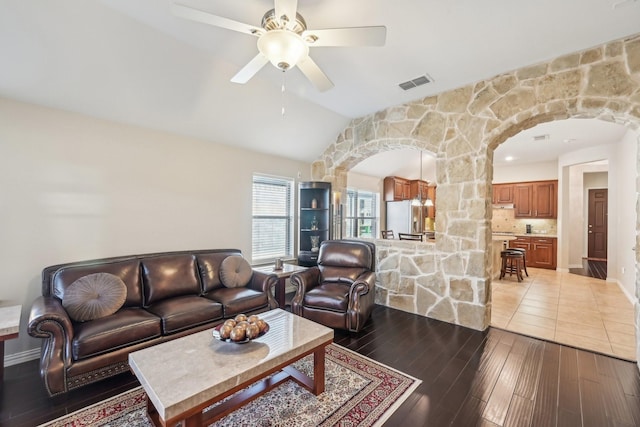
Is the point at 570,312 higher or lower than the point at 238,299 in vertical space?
lower

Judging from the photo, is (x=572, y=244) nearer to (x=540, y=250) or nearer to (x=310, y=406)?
(x=540, y=250)

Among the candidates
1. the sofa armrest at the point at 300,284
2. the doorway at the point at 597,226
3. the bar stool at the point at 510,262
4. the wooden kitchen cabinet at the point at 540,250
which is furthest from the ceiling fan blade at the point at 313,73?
the doorway at the point at 597,226

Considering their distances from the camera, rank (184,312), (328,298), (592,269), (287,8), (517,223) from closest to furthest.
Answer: (287,8), (184,312), (328,298), (592,269), (517,223)

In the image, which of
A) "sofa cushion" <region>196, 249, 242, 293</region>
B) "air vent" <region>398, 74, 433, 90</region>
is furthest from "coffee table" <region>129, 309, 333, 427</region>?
"air vent" <region>398, 74, 433, 90</region>

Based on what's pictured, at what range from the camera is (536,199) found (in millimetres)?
7785

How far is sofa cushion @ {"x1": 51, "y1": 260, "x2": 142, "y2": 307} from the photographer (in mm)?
2717

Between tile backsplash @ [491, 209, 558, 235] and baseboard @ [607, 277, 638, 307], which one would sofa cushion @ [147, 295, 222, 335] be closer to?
baseboard @ [607, 277, 638, 307]

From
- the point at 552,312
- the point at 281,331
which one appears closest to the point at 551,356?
the point at 552,312

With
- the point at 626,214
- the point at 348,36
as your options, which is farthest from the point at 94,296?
the point at 626,214

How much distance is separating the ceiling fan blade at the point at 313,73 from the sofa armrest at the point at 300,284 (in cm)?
238

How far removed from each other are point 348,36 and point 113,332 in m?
3.13

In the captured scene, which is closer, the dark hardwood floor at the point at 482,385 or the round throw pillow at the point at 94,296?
the dark hardwood floor at the point at 482,385

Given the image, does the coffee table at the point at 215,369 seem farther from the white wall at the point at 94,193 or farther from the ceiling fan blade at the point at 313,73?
the ceiling fan blade at the point at 313,73

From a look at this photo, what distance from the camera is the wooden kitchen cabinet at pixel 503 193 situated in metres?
8.25
